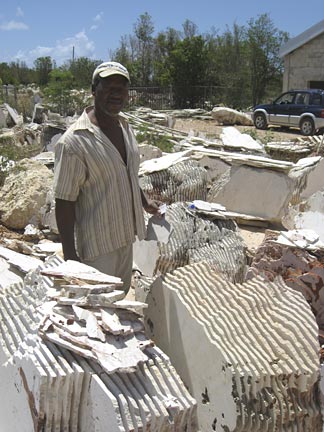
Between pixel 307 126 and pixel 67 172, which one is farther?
pixel 307 126

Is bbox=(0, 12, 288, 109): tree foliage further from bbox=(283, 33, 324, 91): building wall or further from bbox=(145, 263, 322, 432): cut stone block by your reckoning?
bbox=(145, 263, 322, 432): cut stone block

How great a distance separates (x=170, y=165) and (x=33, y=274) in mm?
4535

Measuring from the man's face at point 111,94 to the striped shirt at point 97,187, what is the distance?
107 mm

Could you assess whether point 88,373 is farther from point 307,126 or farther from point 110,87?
point 307,126

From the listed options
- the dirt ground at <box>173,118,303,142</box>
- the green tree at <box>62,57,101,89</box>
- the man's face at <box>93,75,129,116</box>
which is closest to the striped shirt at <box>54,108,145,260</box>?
the man's face at <box>93,75,129,116</box>

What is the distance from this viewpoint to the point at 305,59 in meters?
22.2

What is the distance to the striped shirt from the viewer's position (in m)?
2.41

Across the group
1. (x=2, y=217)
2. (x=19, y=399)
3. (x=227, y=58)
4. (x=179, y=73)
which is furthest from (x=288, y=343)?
(x=227, y=58)

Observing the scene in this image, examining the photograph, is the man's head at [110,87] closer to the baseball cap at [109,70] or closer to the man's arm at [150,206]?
the baseball cap at [109,70]

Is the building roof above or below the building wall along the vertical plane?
above

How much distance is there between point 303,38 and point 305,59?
0.87 meters

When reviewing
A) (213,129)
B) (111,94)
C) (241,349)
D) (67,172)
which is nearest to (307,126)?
(213,129)

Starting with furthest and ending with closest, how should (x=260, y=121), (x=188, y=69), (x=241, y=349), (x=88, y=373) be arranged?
(x=188, y=69) < (x=260, y=121) < (x=241, y=349) < (x=88, y=373)

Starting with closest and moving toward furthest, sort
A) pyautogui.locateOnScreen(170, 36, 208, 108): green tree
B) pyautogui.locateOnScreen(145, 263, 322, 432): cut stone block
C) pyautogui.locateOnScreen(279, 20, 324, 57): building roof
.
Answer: pyautogui.locateOnScreen(145, 263, 322, 432): cut stone block
pyautogui.locateOnScreen(279, 20, 324, 57): building roof
pyautogui.locateOnScreen(170, 36, 208, 108): green tree
